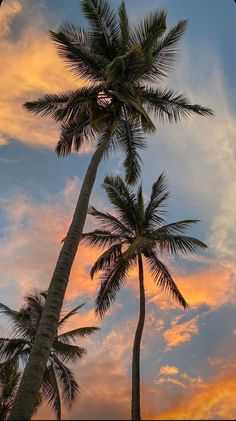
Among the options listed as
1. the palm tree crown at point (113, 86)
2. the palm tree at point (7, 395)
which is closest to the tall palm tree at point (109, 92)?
the palm tree crown at point (113, 86)

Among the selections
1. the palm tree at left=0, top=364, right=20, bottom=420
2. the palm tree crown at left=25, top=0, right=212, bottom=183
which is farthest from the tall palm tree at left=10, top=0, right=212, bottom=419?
the palm tree at left=0, top=364, right=20, bottom=420

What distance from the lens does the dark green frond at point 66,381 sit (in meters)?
22.7

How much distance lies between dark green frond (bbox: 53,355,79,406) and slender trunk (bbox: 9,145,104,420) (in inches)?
607

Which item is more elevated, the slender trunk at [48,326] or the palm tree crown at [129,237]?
the palm tree crown at [129,237]

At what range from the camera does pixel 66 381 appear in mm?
23047

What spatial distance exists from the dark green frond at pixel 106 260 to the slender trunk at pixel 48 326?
9.27 metres

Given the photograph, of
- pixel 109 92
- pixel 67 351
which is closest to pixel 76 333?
pixel 67 351

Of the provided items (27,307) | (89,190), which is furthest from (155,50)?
(27,307)

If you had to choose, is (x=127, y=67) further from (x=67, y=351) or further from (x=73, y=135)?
(x=67, y=351)

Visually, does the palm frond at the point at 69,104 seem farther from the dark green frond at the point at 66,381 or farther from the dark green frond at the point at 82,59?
the dark green frond at the point at 66,381

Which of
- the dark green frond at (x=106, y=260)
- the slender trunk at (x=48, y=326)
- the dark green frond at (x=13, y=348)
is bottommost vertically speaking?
the slender trunk at (x=48, y=326)

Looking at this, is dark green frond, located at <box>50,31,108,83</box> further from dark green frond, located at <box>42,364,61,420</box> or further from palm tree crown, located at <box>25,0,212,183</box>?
dark green frond, located at <box>42,364,61,420</box>

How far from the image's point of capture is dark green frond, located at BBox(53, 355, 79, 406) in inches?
894

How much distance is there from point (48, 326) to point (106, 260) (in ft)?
41.0
